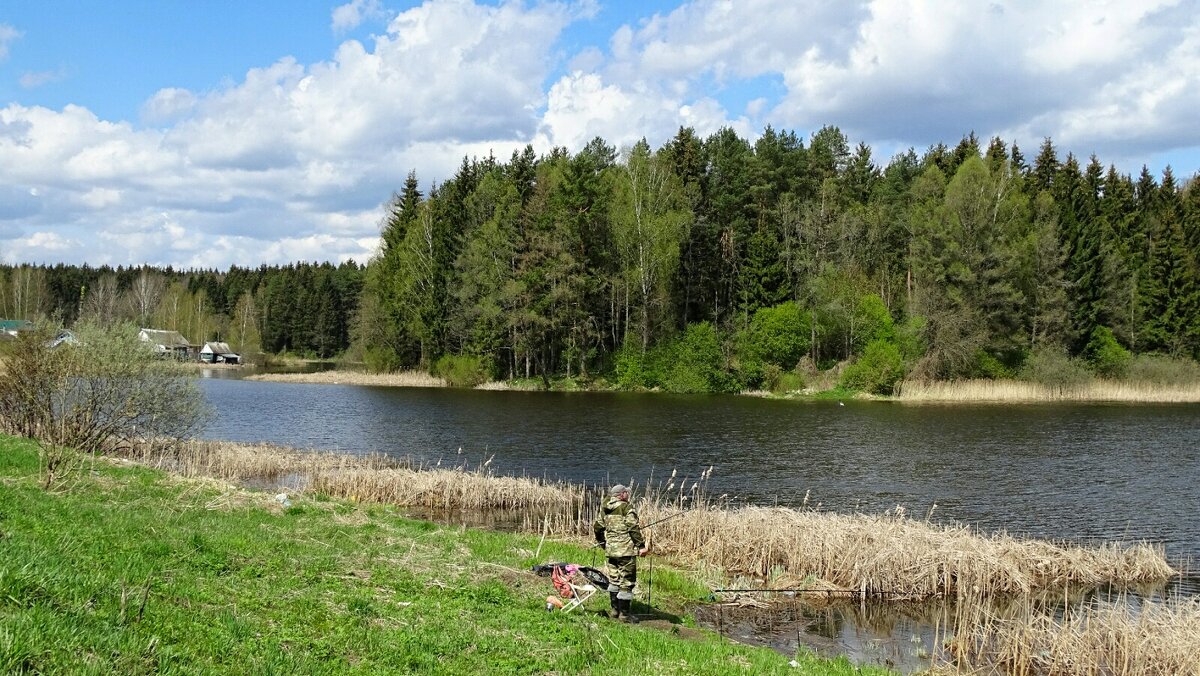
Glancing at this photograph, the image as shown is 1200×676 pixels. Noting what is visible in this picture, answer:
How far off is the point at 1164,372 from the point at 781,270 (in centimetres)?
3056

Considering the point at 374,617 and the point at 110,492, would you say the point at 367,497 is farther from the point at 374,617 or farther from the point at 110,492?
the point at 374,617

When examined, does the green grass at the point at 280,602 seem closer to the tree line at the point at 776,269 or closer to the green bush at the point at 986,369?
the tree line at the point at 776,269

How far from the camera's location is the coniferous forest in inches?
2532

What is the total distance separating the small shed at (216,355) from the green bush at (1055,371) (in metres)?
109

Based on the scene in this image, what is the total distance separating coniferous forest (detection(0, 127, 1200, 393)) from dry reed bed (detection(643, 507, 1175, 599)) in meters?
46.6

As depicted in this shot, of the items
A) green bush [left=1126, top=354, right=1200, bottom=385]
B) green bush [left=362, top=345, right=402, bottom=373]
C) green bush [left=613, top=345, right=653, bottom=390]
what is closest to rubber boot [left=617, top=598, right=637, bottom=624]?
green bush [left=613, top=345, right=653, bottom=390]

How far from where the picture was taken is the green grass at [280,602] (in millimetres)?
6875

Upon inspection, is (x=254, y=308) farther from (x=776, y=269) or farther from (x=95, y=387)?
(x=95, y=387)

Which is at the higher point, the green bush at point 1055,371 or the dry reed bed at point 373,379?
the green bush at point 1055,371

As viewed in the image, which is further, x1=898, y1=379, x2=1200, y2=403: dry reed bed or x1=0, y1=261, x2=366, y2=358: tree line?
x1=0, y1=261, x2=366, y2=358: tree line

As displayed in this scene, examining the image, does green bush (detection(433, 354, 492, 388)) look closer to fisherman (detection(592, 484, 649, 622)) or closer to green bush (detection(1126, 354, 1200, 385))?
green bush (detection(1126, 354, 1200, 385))

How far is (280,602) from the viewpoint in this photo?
30.9ft

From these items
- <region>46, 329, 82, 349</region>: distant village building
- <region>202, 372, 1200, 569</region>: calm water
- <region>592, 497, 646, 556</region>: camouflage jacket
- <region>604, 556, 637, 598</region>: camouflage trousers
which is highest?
<region>46, 329, 82, 349</region>: distant village building

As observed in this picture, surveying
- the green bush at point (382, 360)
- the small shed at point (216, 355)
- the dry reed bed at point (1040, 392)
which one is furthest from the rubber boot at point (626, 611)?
the small shed at point (216, 355)
